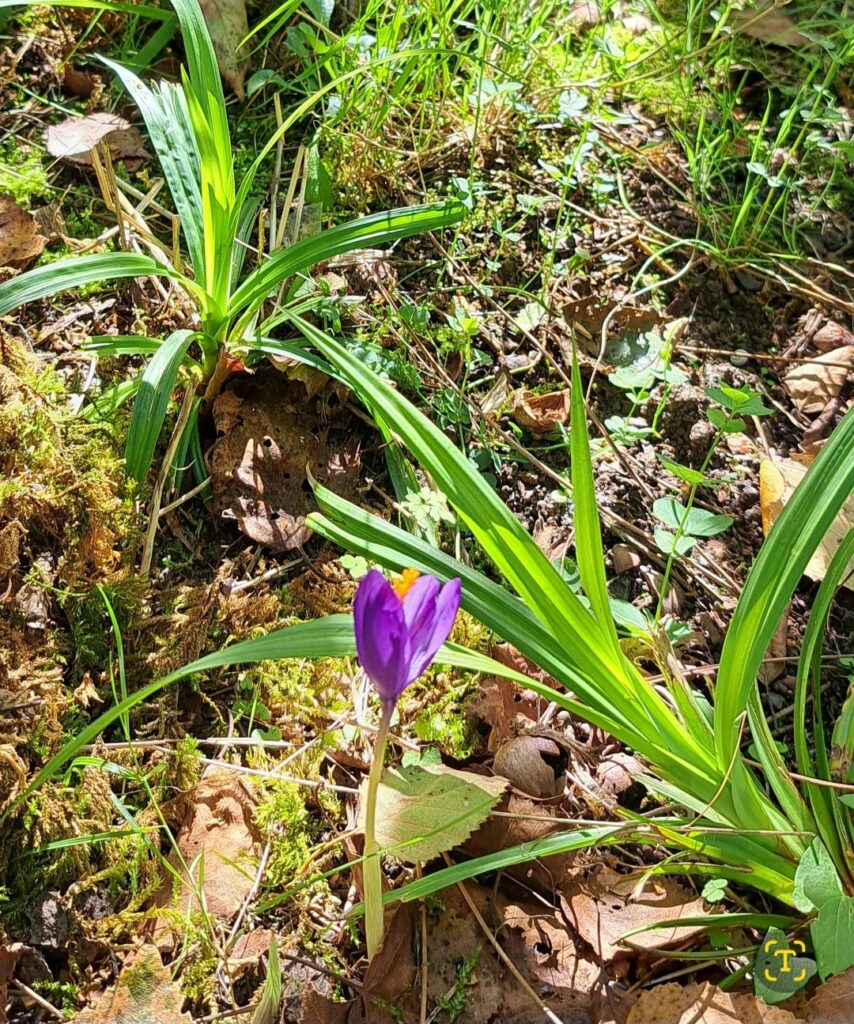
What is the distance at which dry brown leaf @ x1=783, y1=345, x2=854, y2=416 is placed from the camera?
205cm

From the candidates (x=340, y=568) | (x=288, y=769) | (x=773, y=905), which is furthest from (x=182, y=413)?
(x=773, y=905)

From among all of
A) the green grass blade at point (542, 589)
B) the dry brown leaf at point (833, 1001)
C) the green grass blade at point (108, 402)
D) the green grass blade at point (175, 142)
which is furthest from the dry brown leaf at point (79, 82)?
the dry brown leaf at point (833, 1001)

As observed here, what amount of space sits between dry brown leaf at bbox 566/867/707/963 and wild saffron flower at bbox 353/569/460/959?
1.71 feet

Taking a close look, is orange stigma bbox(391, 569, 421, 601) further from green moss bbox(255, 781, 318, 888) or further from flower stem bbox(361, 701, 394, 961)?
green moss bbox(255, 781, 318, 888)

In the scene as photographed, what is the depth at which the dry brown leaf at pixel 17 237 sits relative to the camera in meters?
1.84

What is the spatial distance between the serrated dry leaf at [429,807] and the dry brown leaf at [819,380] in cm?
120

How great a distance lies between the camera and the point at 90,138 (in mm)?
2061

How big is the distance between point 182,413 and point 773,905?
1.30 m

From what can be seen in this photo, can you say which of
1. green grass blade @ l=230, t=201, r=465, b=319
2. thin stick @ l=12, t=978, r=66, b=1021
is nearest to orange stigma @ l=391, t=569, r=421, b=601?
thin stick @ l=12, t=978, r=66, b=1021

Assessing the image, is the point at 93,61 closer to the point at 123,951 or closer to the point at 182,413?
the point at 182,413

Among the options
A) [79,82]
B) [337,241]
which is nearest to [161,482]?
[337,241]

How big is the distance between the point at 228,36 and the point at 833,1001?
2.31 metres

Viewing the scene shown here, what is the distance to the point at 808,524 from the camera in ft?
4.22

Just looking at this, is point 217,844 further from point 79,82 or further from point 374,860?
point 79,82
